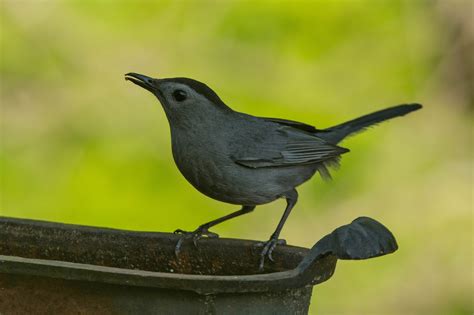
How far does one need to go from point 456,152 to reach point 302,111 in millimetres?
987

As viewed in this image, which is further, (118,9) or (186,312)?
(118,9)

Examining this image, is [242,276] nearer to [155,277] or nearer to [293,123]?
[155,277]

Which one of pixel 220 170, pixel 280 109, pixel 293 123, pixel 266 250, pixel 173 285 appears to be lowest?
pixel 173 285

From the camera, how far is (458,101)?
6660 millimetres

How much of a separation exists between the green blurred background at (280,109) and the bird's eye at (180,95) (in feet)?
6.59

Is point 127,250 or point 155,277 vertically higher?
point 127,250

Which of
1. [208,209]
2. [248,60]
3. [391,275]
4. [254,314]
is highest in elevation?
[248,60]

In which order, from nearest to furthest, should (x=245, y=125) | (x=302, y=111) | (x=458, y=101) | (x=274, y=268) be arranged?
1. (x=274, y=268)
2. (x=245, y=125)
3. (x=302, y=111)
4. (x=458, y=101)

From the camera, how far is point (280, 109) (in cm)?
620

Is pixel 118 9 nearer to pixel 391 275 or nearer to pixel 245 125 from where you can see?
pixel 391 275

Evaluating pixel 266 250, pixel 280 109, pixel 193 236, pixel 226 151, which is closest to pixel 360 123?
pixel 226 151

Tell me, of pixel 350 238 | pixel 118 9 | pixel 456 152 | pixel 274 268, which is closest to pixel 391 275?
pixel 456 152

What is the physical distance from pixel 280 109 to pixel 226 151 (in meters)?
2.53

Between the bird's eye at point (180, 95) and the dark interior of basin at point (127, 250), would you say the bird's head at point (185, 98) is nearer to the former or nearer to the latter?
the bird's eye at point (180, 95)
